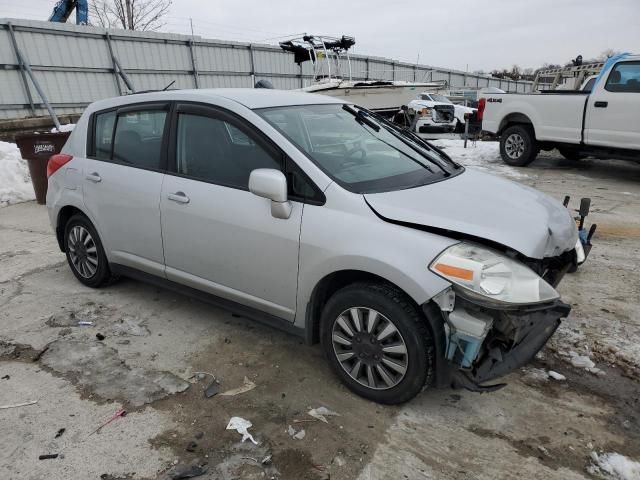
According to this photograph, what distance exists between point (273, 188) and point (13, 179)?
305 inches

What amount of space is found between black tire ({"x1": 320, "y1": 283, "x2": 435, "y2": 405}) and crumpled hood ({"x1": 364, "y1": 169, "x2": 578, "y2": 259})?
443 mm

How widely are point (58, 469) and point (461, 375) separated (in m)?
2.05

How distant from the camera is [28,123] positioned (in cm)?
1073

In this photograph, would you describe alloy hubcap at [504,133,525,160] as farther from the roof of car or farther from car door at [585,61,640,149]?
the roof of car

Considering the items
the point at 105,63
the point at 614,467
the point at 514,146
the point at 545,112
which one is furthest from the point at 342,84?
the point at 614,467

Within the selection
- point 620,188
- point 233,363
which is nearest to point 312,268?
point 233,363

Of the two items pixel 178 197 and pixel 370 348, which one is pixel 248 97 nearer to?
pixel 178 197

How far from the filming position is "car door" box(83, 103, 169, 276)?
358 cm

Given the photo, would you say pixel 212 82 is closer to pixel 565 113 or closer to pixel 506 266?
pixel 565 113

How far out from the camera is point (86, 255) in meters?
4.30

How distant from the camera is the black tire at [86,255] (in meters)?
4.18

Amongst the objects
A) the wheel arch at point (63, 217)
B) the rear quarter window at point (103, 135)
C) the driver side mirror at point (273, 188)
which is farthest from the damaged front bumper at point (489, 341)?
the wheel arch at point (63, 217)

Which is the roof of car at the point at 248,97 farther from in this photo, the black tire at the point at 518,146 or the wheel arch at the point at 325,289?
the black tire at the point at 518,146

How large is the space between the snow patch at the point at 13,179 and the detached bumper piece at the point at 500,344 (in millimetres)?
8194
